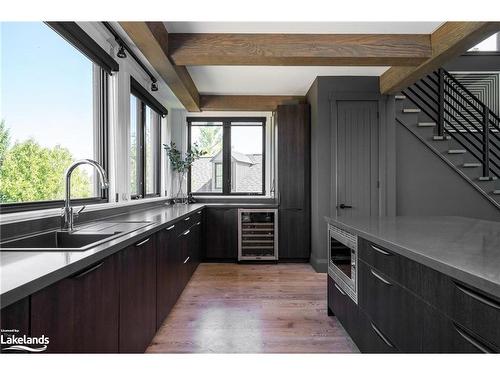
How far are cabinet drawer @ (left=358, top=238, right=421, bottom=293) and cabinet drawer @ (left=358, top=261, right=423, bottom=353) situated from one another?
3 centimetres

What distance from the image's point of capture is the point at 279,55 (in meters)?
3.18

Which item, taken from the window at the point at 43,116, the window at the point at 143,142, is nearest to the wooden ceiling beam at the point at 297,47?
the window at the point at 43,116

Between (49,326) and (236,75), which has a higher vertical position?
(236,75)

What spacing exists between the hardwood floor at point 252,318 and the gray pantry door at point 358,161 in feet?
3.48

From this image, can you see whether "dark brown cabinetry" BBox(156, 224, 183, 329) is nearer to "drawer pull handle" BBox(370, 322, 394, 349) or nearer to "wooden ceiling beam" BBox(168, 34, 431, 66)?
"drawer pull handle" BBox(370, 322, 394, 349)

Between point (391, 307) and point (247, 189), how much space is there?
435 cm

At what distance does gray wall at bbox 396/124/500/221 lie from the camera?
463 cm

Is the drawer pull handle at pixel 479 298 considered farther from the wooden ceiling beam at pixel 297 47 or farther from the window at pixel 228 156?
the window at pixel 228 156

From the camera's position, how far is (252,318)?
9.30 ft

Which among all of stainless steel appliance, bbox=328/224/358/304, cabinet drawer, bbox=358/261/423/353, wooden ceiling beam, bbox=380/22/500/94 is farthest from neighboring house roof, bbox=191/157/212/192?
cabinet drawer, bbox=358/261/423/353

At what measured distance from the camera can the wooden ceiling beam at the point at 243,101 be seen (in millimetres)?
5445

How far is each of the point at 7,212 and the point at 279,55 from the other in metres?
2.50
